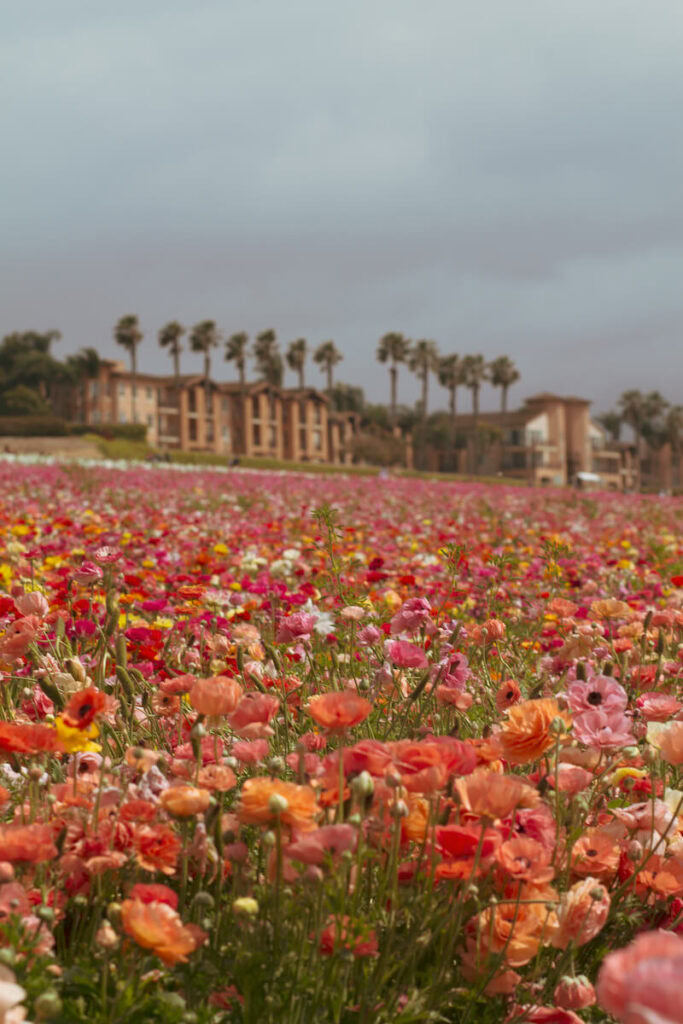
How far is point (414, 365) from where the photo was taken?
93.6m

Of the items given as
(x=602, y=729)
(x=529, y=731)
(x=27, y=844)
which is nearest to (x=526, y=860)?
(x=529, y=731)

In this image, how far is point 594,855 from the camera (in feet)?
6.22

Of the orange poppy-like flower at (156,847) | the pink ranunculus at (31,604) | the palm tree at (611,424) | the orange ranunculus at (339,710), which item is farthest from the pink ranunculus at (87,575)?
the palm tree at (611,424)

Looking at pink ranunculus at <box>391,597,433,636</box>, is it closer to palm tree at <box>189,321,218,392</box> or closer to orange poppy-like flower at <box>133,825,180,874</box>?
orange poppy-like flower at <box>133,825,180,874</box>

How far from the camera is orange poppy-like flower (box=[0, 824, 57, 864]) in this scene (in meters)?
1.59

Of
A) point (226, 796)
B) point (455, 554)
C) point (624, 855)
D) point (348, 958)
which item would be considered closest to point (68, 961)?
point (348, 958)

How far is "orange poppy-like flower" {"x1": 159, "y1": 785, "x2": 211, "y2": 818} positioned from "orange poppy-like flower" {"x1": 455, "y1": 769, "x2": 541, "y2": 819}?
43 centimetres

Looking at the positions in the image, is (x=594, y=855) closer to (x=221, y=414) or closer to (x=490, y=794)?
(x=490, y=794)

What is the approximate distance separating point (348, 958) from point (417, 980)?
14.5 inches

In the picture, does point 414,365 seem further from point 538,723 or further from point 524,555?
point 538,723

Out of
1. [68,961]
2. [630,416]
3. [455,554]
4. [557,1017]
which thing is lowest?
[557,1017]

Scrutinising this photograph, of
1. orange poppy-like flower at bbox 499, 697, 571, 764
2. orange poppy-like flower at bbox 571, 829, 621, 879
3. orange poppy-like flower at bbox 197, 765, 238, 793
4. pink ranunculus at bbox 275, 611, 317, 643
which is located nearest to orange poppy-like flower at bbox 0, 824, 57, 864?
orange poppy-like flower at bbox 197, 765, 238, 793

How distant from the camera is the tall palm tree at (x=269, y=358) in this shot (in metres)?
89.6

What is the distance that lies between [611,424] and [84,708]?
12776 cm
